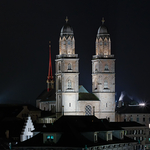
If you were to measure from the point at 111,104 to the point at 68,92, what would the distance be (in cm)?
882

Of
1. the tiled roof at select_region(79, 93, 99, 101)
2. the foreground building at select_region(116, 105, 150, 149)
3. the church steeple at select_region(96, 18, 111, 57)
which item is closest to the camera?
the tiled roof at select_region(79, 93, 99, 101)

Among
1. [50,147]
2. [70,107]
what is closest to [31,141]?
[50,147]

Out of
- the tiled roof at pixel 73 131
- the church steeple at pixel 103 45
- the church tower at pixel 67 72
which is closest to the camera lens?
the tiled roof at pixel 73 131

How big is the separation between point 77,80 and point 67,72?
232cm

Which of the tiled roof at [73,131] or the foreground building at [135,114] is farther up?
the tiled roof at [73,131]

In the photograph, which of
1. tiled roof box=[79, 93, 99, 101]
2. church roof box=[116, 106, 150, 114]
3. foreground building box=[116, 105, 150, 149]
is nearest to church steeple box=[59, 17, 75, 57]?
tiled roof box=[79, 93, 99, 101]

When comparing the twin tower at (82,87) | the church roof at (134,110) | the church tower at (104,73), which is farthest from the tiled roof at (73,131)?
the church roof at (134,110)

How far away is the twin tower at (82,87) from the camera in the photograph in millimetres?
146125

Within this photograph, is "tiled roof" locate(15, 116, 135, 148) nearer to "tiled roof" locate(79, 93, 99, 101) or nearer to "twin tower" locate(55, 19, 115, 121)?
"twin tower" locate(55, 19, 115, 121)

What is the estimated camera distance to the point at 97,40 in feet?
491

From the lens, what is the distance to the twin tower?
14612 centimetres

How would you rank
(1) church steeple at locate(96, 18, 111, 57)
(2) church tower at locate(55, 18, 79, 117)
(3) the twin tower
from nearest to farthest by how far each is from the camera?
(2) church tower at locate(55, 18, 79, 117)
(3) the twin tower
(1) church steeple at locate(96, 18, 111, 57)

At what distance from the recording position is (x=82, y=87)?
15225 cm

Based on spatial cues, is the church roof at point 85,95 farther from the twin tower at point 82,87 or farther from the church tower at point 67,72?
the church tower at point 67,72
